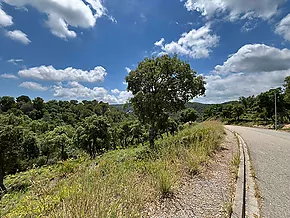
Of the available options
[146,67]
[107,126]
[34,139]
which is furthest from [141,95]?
[34,139]

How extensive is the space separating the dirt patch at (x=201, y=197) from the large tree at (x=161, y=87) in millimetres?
7566

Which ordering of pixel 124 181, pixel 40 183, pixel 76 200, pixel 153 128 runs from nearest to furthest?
pixel 76 200 < pixel 40 183 < pixel 124 181 < pixel 153 128

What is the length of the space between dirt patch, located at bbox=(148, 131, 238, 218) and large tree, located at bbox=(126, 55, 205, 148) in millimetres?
7566

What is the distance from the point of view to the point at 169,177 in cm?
357

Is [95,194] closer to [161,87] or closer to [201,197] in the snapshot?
[201,197]

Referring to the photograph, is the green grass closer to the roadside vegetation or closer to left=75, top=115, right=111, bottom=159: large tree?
the roadside vegetation

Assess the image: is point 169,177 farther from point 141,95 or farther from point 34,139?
point 34,139

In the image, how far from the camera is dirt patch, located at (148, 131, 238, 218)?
2.79 meters

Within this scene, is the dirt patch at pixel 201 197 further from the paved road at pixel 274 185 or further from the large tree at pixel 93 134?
the large tree at pixel 93 134

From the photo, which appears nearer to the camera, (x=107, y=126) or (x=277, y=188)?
(x=277, y=188)

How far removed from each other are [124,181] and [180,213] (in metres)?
1.13

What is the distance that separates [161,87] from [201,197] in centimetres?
930

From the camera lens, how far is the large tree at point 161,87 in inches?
465

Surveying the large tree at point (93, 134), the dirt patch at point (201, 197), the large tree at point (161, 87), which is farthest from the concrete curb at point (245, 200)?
the large tree at point (93, 134)
